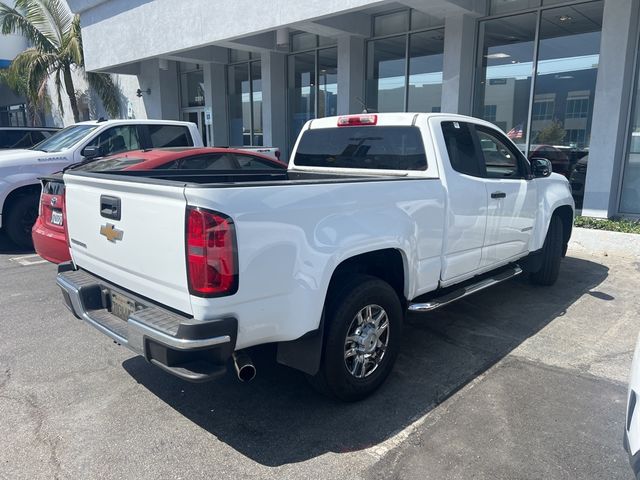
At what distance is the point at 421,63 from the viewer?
1179 cm

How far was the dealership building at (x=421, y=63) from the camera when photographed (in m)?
8.79

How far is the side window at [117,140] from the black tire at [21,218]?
125cm

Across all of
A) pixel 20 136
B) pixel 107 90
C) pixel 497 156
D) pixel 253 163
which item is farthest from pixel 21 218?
pixel 107 90

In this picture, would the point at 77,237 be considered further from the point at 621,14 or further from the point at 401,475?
the point at 621,14

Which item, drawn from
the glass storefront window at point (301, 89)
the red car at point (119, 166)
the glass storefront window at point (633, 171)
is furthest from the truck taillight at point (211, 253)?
the glass storefront window at point (301, 89)

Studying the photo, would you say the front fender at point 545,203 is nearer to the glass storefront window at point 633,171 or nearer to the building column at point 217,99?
the glass storefront window at point 633,171

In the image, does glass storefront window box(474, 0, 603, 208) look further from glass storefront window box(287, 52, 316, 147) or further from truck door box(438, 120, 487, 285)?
truck door box(438, 120, 487, 285)

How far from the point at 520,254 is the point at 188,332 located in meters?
3.89

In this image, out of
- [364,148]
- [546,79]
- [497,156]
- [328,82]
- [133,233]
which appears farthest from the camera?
[328,82]

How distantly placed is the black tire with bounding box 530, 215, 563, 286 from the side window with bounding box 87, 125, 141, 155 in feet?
21.3

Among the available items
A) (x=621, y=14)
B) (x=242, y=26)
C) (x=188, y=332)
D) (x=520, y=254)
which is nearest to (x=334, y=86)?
(x=242, y=26)

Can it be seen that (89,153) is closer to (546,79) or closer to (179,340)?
(179,340)

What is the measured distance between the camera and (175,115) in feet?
62.2

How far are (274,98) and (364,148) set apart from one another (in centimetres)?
1058
